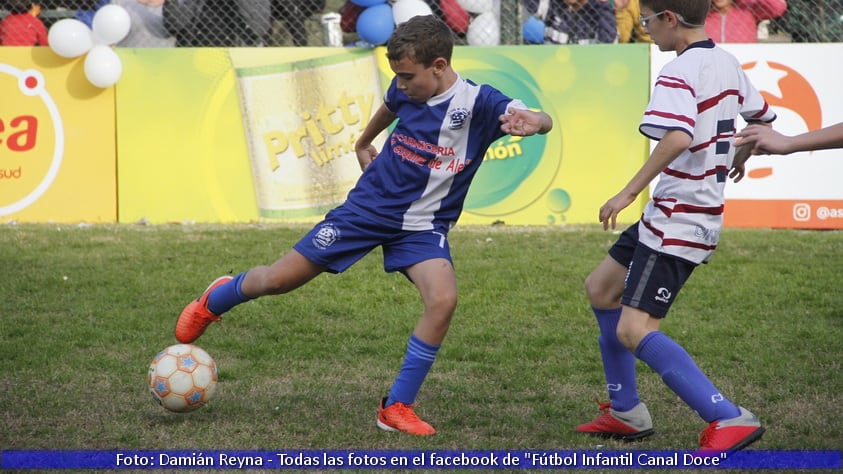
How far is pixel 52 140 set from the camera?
1018 centimetres

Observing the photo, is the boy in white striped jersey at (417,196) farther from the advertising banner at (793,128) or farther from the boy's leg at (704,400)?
the advertising banner at (793,128)

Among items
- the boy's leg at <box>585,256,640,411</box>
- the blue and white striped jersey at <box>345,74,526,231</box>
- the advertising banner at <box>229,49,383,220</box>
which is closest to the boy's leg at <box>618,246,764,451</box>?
the boy's leg at <box>585,256,640,411</box>

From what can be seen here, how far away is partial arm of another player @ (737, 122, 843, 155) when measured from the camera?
152 inches

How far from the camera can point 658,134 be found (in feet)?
12.9

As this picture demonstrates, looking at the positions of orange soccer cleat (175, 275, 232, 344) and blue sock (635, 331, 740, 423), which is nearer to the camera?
blue sock (635, 331, 740, 423)

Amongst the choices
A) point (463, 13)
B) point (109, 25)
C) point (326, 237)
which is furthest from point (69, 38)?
point (326, 237)

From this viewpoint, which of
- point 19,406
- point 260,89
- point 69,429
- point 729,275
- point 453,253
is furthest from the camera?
point 260,89

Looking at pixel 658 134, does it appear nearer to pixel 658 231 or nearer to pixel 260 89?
pixel 658 231

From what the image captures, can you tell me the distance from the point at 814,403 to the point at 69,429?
A: 3.40 meters

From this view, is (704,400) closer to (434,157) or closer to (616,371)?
(616,371)

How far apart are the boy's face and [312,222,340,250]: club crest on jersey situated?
0.68 meters

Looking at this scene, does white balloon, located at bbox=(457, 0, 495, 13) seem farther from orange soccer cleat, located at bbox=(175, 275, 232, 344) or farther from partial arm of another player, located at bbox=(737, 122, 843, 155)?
partial arm of another player, located at bbox=(737, 122, 843, 155)

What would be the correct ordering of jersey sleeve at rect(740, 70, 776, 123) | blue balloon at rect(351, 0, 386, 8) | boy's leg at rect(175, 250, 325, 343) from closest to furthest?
jersey sleeve at rect(740, 70, 776, 123) → boy's leg at rect(175, 250, 325, 343) → blue balloon at rect(351, 0, 386, 8)

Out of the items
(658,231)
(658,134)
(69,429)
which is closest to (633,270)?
(658,231)
